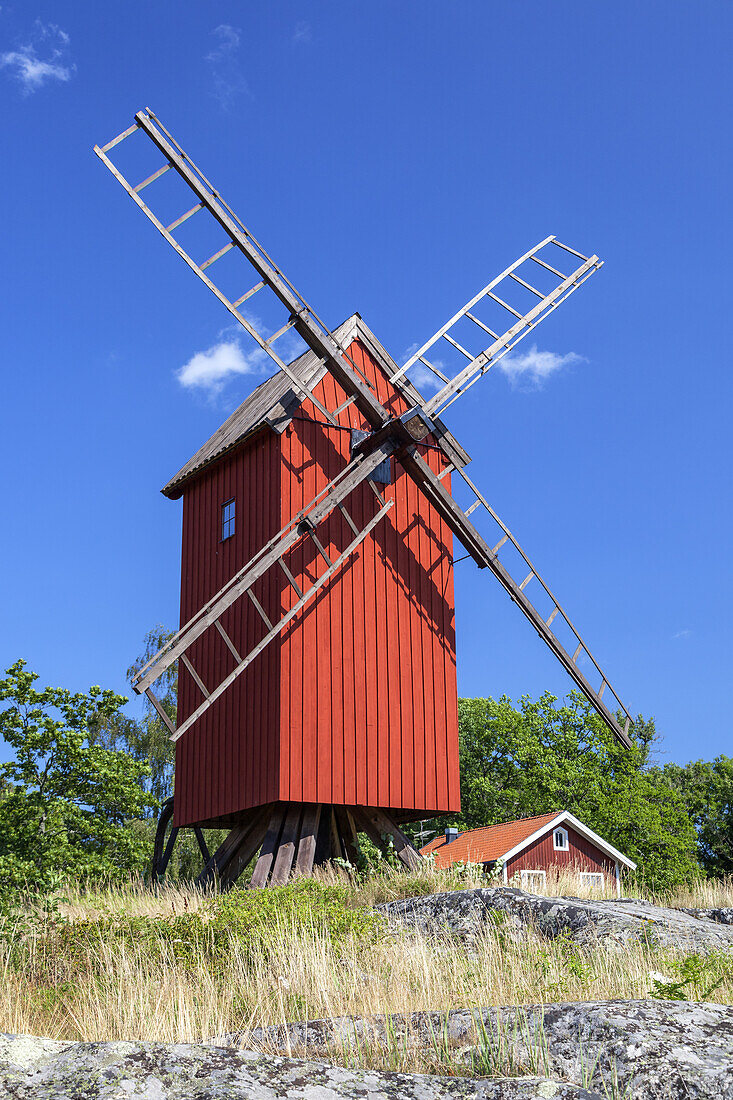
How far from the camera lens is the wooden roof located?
51.6 feet

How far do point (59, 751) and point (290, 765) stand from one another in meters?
11.6

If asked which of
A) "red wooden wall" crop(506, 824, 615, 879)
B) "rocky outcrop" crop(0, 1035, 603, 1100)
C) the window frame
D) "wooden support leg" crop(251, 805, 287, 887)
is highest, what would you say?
the window frame

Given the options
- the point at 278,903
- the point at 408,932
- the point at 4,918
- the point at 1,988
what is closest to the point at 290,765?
the point at 278,903

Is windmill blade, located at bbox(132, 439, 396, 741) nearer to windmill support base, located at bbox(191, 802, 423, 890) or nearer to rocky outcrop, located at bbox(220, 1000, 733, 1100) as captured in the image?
windmill support base, located at bbox(191, 802, 423, 890)

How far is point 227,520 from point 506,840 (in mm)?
13788

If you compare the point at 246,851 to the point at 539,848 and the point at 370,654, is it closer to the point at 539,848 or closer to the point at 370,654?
the point at 370,654

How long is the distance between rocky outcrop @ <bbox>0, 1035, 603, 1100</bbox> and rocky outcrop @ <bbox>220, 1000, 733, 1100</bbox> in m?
0.32

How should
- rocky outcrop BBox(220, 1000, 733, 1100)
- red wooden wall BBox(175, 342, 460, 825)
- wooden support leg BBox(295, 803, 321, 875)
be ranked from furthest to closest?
red wooden wall BBox(175, 342, 460, 825), wooden support leg BBox(295, 803, 321, 875), rocky outcrop BBox(220, 1000, 733, 1100)

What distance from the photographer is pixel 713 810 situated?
4378 centimetres

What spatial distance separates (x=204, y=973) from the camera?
802 centimetres

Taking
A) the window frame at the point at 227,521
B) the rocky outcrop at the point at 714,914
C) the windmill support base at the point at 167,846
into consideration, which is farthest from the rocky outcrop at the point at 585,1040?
the windmill support base at the point at 167,846

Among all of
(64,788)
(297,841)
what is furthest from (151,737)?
(297,841)

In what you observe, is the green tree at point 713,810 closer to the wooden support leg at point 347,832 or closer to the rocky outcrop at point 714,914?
the wooden support leg at point 347,832

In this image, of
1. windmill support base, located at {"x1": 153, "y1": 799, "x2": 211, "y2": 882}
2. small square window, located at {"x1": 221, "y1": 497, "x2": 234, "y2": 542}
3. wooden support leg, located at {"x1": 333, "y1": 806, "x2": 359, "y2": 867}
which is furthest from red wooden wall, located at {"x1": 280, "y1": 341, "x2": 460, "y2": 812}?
windmill support base, located at {"x1": 153, "y1": 799, "x2": 211, "y2": 882}
